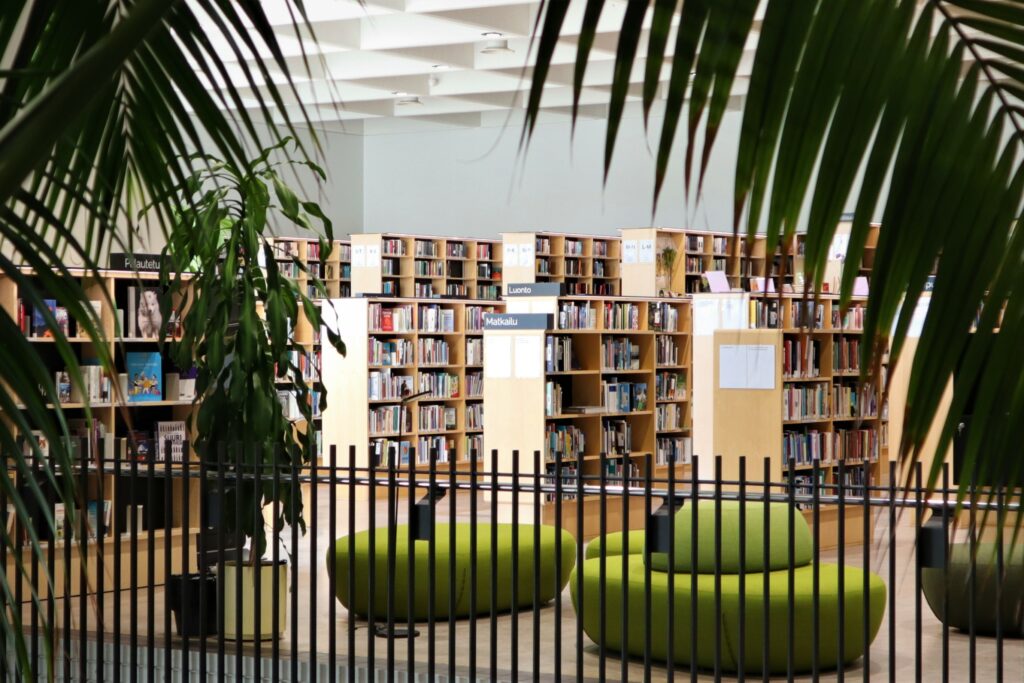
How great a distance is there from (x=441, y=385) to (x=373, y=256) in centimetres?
630

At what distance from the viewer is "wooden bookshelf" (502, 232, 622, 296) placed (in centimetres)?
2045

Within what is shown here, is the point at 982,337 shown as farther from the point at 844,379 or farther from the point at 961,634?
the point at 844,379

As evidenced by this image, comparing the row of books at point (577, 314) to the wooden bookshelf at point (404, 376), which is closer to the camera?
the row of books at point (577, 314)

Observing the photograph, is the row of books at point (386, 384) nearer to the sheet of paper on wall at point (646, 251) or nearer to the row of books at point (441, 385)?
the row of books at point (441, 385)

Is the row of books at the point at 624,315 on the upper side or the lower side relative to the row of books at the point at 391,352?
upper

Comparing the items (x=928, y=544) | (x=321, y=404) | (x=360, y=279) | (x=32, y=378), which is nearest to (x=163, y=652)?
(x=321, y=404)

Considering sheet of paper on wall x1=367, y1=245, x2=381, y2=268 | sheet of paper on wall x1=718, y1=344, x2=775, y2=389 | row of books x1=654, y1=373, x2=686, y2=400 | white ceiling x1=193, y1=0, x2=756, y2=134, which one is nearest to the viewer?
sheet of paper on wall x1=718, y1=344, x2=775, y2=389

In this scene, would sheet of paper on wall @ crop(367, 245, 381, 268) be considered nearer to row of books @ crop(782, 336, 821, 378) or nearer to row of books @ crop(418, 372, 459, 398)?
row of books @ crop(418, 372, 459, 398)

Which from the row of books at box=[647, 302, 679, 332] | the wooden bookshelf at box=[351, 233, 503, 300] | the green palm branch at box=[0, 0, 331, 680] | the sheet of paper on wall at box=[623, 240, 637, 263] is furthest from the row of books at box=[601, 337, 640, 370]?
the green palm branch at box=[0, 0, 331, 680]

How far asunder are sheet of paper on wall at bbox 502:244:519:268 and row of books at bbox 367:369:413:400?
6359mm

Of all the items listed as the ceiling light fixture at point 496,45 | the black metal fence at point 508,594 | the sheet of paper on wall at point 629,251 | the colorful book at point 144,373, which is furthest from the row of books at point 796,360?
the sheet of paper on wall at point 629,251

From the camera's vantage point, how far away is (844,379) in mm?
12570

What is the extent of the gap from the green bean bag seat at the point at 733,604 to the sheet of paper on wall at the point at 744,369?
342 cm

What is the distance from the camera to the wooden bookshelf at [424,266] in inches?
830
